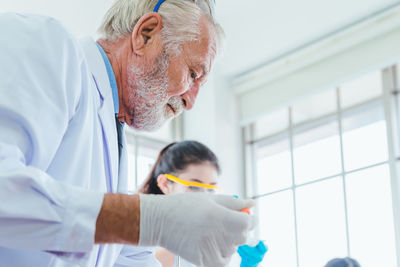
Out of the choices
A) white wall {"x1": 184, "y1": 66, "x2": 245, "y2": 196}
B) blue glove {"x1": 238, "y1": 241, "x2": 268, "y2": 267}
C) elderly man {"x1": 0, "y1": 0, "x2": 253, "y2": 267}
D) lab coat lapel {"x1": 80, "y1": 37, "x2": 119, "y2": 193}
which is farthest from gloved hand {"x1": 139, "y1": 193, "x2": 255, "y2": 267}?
white wall {"x1": 184, "y1": 66, "x2": 245, "y2": 196}

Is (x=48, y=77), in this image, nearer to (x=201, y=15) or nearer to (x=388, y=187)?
(x=201, y=15)

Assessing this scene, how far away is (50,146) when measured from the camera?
30.5 inches

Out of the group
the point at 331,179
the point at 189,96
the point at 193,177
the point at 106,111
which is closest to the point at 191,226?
the point at 106,111

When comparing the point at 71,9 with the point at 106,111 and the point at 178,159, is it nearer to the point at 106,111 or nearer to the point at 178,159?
the point at 178,159

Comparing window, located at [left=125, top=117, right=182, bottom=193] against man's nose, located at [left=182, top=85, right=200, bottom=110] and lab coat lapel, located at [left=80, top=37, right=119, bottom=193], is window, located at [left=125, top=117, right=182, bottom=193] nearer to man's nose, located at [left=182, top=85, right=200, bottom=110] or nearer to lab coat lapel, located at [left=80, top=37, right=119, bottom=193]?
man's nose, located at [left=182, top=85, right=200, bottom=110]

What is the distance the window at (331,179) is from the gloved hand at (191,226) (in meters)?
2.60

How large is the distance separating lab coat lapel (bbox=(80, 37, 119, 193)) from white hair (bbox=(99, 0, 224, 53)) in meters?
0.15

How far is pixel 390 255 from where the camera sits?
3.10m

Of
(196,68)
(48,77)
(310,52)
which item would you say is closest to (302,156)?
(310,52)

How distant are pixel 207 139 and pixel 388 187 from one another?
1.44 m

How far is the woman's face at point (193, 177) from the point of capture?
2125 mm

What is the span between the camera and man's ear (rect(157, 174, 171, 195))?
2.16m

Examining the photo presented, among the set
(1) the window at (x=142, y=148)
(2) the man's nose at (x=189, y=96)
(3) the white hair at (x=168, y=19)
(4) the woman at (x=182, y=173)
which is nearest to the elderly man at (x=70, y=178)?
(3) the white hair at (x=168, y=19)

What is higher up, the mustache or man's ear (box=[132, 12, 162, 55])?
man's ear (box=[132, 12, 162, 55])
